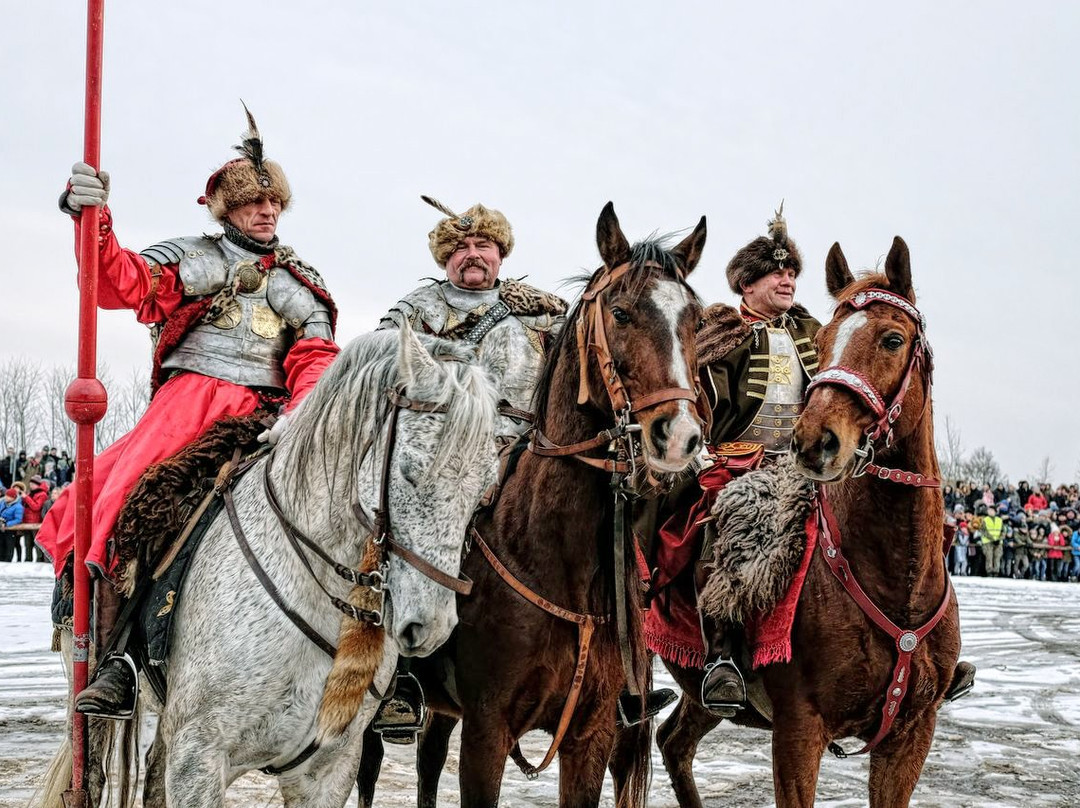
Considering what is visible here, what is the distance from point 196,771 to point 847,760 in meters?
5.36

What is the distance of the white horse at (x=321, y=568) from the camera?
3.33 meters

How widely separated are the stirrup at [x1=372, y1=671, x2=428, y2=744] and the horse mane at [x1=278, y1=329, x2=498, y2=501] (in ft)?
3.49

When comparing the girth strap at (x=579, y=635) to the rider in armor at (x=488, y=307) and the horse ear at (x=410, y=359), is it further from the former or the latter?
the rider in armor at (x=488, y=307)

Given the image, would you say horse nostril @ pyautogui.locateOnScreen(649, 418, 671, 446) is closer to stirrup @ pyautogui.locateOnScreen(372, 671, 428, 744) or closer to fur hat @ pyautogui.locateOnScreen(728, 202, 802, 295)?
stirrup @ pyautogui.locateOnScreen(372, 671, 428, 744)

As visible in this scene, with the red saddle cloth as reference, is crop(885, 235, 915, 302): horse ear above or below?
above

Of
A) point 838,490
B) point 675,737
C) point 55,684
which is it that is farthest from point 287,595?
point 55,684

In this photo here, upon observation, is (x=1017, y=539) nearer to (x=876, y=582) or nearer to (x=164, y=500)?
(x=876, y=582)

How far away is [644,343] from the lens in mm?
3949

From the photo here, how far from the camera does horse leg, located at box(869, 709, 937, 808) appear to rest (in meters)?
4.36

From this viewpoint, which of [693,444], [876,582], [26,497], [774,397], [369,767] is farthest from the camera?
[26,497]

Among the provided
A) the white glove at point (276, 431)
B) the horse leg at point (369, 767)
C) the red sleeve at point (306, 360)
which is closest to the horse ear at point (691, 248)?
the red sleeve at point (306, 360)

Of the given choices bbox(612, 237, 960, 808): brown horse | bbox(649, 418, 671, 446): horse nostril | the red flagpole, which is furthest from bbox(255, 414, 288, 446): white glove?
bbox(612, 237, 960, 808): brown horse

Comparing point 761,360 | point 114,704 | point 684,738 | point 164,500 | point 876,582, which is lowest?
point 684,738

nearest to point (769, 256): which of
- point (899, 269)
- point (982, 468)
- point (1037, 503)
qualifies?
point (899, 269)
